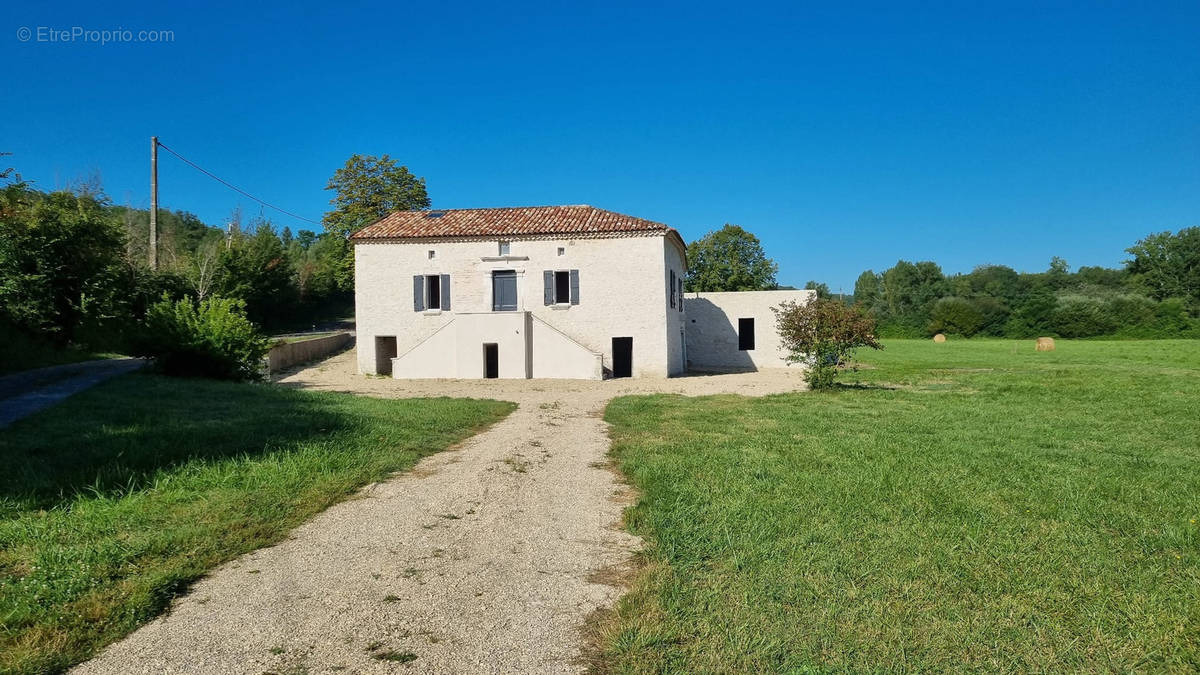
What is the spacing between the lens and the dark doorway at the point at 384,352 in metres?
27.1

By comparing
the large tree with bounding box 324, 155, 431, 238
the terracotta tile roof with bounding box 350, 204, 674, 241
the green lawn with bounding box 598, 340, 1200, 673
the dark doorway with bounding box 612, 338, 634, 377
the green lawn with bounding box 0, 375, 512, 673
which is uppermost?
the large tree with bounding box 324, 155, 431, 238

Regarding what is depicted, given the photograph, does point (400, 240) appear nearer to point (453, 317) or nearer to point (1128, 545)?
point (453, 317)

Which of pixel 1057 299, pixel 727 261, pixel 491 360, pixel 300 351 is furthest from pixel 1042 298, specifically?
pixel 300 351

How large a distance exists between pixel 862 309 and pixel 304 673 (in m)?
17.8

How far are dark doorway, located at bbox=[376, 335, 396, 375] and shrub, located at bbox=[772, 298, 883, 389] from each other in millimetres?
16613

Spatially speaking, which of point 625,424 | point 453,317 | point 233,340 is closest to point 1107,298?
point 453,317

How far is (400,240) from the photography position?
87.9 ft

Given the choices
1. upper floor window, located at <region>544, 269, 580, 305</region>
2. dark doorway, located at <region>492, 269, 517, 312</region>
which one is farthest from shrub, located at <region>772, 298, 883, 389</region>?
dark doorway, located at <region>492, 269, 517, 312</region>

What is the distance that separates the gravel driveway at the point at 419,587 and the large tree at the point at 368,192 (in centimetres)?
3327

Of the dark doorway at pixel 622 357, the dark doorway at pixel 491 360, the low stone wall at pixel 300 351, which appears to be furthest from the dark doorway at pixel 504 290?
the low stone wall at pixel 300 351

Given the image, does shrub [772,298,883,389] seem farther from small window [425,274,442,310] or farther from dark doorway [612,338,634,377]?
small window [425,274,442,310]

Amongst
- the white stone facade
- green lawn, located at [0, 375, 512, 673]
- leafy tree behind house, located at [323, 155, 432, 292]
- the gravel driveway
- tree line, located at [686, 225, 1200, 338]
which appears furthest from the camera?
tree line, located at [686, 225, 1200, 338]

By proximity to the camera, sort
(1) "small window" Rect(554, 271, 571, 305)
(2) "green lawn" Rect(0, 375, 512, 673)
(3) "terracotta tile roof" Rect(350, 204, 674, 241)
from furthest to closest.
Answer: (1) "small window" Rect(554, 271, 571, 305)
(3) "terracotta tile roof" Rect(350, 204, 674, 241)
(2) "green lawn" Rect(0, 375, 512, 673)

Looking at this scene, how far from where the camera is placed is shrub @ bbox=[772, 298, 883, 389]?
17383 millimetres
